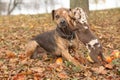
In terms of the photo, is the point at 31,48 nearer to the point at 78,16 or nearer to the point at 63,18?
the point at 63,18

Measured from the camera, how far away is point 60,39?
28.7 ft

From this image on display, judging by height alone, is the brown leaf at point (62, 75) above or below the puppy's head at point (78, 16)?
below

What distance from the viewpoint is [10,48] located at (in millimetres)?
11273

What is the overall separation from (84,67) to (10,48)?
3.92m

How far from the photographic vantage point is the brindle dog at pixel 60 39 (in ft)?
27.6

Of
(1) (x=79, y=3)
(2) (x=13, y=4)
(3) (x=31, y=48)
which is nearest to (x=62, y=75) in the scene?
(3) (x=31, y=48)

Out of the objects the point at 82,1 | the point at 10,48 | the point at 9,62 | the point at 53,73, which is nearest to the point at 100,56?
the point at 53,73

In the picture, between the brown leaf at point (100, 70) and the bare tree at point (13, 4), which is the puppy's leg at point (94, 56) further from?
the bare tree at point (13, 4)

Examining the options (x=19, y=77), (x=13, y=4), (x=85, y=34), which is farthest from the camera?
(x=13, y=4)

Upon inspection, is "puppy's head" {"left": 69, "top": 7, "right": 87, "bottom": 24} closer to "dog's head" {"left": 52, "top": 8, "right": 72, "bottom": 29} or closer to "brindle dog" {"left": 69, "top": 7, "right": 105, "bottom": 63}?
"brindle dog" {"left": 69, "top": 7, "right": 105, "bottom": 63}

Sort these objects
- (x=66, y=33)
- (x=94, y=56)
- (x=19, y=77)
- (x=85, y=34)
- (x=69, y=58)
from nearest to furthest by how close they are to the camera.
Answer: (x=19, y=77) < (x=94, y=56) < (x=85, y=34) < (x=69, y=58) < (x=66, y=33)

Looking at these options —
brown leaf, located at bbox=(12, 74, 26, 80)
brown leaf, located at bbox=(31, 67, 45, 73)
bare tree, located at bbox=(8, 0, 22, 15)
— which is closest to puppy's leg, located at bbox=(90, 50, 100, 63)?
brown leaf, located at bbox=(31, 67, 45, 73)

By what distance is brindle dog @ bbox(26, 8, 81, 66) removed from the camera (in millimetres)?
8422

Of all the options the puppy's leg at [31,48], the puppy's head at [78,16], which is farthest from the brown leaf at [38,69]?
the puppy's leg at [31,48]
